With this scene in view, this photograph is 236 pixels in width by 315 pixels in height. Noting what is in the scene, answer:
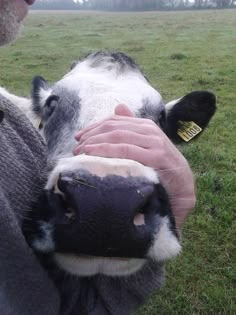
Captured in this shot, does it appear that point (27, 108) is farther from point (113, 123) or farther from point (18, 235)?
point (18, 235)

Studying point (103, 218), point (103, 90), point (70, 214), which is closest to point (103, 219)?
point (103, 218)

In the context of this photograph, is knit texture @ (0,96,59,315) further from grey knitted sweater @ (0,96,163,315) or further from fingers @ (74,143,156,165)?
fingers @ (74,143,156,165)

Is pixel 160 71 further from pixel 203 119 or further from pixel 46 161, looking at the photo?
pixel 46 161

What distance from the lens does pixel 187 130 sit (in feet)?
12.3

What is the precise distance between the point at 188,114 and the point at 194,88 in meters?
6.64

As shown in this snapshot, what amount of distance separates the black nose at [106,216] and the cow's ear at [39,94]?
6.03ft

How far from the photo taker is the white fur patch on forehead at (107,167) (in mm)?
1749

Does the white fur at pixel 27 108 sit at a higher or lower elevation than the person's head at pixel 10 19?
lower

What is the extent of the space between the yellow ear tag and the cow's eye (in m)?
2.10

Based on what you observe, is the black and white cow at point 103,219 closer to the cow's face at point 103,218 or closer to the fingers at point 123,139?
the cow's face at point 103,218

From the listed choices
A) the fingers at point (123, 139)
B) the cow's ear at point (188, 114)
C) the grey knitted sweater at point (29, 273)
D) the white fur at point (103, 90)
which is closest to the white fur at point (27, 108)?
Answer: the white fur at point (103, 90)

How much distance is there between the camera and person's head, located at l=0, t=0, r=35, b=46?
6.65 feet

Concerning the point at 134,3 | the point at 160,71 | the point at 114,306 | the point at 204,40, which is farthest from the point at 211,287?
the point at 134,3

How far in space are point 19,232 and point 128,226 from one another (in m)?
0.41
